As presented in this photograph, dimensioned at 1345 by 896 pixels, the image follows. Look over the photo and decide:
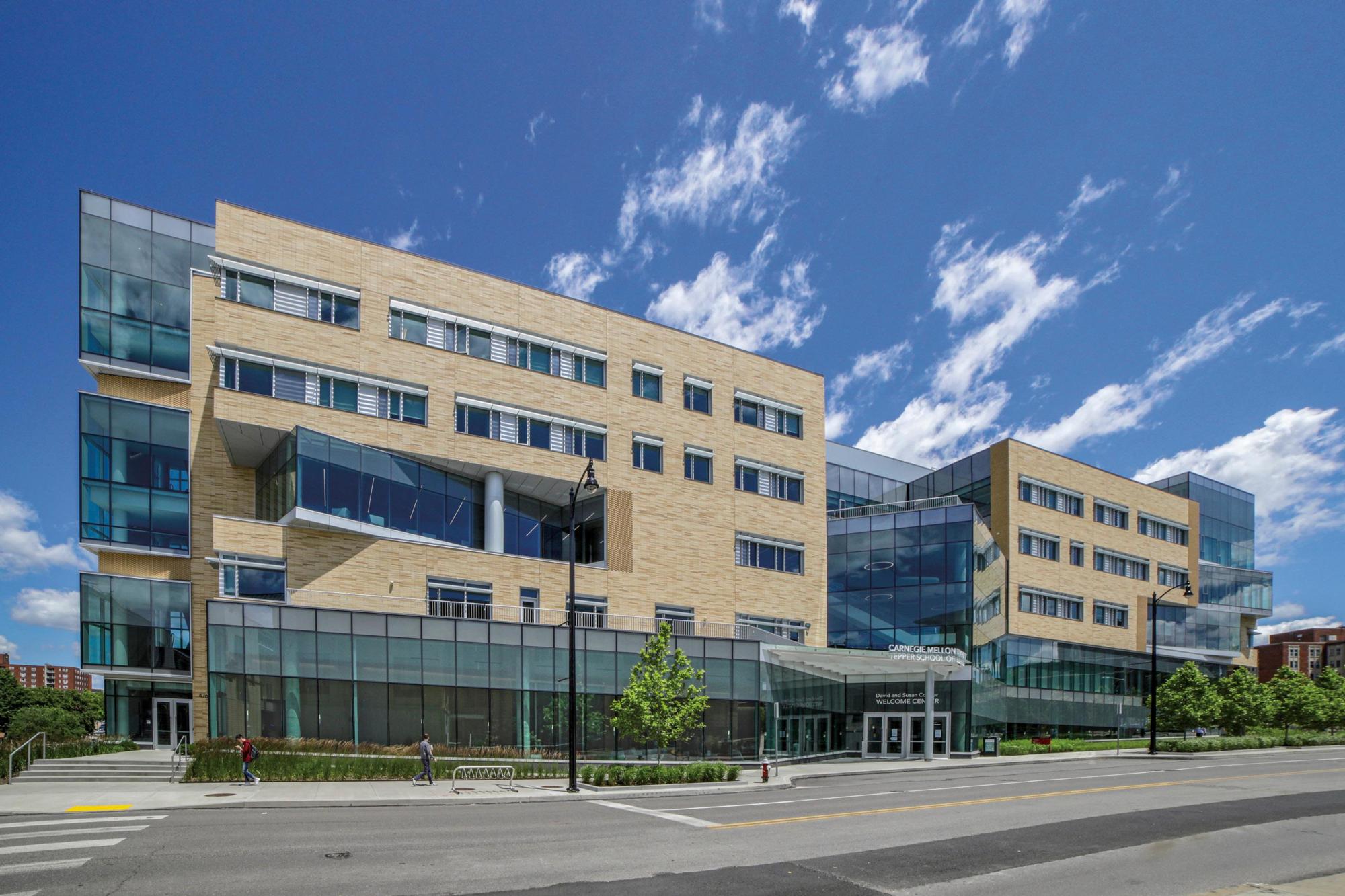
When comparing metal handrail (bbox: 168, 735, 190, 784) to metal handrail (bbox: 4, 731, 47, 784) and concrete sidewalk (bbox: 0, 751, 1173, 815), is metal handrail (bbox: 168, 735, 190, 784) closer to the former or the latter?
concrete sidewalk (bbox: 0, 751, 1173, 815)

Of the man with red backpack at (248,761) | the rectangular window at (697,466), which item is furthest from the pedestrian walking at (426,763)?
the rectangular window at (697,466)

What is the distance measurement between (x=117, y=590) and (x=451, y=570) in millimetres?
16121

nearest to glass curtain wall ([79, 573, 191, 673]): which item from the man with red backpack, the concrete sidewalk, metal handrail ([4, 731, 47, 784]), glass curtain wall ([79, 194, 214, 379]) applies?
metal handrail ([4, 731, 47, 784])

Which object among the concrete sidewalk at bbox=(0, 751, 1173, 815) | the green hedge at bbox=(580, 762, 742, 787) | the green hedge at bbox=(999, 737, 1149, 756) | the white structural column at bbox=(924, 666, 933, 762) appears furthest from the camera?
the green hedge at bbox=(999, 737, 1149, 756)

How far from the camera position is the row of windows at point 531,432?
131ft

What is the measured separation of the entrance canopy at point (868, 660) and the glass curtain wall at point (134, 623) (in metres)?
26.5

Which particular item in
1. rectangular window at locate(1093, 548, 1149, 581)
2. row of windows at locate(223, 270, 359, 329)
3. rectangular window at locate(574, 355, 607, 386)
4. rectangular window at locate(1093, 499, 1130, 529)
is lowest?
rectangular window at locate(1093, 548, 1149, 581)

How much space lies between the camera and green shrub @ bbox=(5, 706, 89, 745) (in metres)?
33.2

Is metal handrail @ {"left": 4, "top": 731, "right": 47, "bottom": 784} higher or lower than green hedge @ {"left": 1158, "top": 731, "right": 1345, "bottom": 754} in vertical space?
higher

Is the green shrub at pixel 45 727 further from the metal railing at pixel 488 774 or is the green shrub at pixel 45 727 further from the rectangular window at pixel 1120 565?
the rectangular window at pixel 1120 565

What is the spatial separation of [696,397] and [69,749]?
98.2 feet

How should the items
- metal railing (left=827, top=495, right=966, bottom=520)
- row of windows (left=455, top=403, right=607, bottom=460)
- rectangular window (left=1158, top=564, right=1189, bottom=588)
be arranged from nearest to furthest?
row of windows (left=455, top=403, right=607, bottom=460) < metal railing (left=827, top=495, right=966, bottom=520) < rectangular window (left=1158, top=564, right=1189, bottom=588)

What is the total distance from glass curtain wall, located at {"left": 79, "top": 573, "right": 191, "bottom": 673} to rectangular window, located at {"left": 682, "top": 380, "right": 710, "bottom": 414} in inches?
988

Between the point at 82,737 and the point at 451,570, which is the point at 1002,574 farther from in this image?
the point at 82,737
